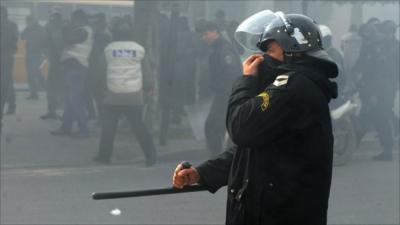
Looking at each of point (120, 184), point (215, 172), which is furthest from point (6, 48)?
point (215, 172)

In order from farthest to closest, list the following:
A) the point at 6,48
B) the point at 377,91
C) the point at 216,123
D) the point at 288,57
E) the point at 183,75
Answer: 1. the point at 183,75
2. the point at 6,48
3. the point at 377,91
4. the point at 216,123
5. the point at 288,57

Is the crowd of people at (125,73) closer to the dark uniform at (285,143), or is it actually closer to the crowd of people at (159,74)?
the crowd of people at (159,74)

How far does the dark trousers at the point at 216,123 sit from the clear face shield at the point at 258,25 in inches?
229

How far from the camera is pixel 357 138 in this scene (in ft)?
32.0

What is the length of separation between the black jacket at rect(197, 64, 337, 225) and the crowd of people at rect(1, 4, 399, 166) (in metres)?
5.91

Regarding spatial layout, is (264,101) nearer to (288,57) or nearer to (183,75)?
(288,57)

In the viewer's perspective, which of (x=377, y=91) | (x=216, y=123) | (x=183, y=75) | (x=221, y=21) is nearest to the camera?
(x=216, y=123)

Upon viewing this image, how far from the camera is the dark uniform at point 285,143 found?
2.51 m

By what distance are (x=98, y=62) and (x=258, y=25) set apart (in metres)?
5.92

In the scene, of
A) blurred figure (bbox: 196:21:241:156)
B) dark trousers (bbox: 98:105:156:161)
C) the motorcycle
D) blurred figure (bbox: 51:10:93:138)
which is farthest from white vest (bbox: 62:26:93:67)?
the motorcycle

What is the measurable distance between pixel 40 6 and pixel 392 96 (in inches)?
331

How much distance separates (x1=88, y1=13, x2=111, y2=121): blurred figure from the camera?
852 centimetres

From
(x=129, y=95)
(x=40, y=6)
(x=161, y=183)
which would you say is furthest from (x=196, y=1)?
(x=161, y=183)

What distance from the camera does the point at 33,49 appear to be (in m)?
14.5
